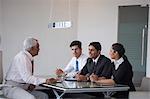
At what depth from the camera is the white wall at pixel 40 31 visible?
7699 mm

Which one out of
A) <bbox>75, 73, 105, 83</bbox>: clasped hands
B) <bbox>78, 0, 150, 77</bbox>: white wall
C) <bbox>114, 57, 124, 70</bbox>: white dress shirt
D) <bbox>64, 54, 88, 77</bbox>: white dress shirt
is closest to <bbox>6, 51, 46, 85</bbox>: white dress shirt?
<bbox>75, 73, 105, 83</bbox>: clasped hands

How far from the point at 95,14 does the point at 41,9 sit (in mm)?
1366

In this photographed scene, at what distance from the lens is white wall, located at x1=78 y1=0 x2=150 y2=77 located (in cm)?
795

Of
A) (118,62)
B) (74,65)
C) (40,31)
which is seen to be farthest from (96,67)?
(40,31)

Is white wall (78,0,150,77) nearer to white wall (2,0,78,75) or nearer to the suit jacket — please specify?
white wall (2,0,78,75)

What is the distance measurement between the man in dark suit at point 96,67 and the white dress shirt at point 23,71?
752 millimetres

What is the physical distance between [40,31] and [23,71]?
404 cm

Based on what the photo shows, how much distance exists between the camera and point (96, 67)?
4.80 m

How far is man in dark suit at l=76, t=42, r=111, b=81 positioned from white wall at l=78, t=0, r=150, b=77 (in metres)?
2.93

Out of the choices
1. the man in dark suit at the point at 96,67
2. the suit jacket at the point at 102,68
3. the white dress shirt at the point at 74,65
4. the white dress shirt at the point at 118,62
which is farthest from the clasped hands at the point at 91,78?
the white dress shirt at the point at 74,65

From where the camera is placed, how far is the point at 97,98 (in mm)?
4848

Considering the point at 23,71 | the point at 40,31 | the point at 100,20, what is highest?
the point at 100,20

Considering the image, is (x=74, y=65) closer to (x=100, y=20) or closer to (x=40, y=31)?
(x=40, y=31)

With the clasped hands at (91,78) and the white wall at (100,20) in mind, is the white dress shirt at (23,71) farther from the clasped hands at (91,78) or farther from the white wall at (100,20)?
the white wall at (100,20)
